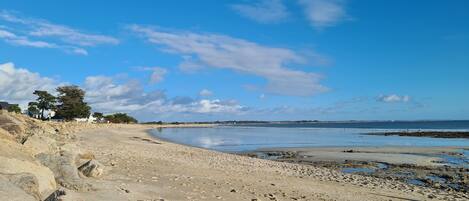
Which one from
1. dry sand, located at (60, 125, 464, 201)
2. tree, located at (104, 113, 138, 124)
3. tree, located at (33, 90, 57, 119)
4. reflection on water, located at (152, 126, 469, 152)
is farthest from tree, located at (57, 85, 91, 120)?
dry sand, located at (60, 125, 464, 201)

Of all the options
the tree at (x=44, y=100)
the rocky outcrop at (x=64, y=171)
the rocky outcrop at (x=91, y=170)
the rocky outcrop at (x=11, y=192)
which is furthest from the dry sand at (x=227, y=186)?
the tree at (x=44, y=100)

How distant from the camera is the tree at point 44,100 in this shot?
103 m

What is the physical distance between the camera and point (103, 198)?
10344 mm

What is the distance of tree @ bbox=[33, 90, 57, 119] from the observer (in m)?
103

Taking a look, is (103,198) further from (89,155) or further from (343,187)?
(343,187)

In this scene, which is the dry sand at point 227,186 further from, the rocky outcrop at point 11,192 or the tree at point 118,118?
the tree at point 118,118

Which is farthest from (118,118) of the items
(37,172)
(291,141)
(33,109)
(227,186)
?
(37,172)

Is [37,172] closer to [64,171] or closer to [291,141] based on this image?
[64,171]

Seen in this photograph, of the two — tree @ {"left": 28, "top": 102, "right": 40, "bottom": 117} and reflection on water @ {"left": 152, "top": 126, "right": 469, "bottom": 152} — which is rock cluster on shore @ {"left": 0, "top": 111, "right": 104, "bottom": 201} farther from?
tree @ {"left": 28, "top": 102, "right": 40, "bottom": 117}

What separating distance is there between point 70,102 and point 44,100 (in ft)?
19.0

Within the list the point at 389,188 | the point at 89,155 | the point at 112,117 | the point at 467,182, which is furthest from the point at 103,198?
the point at 112,117

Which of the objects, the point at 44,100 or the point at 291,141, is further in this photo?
the point at 44,100

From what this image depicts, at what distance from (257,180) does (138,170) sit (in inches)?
182

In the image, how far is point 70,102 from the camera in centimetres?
10638
